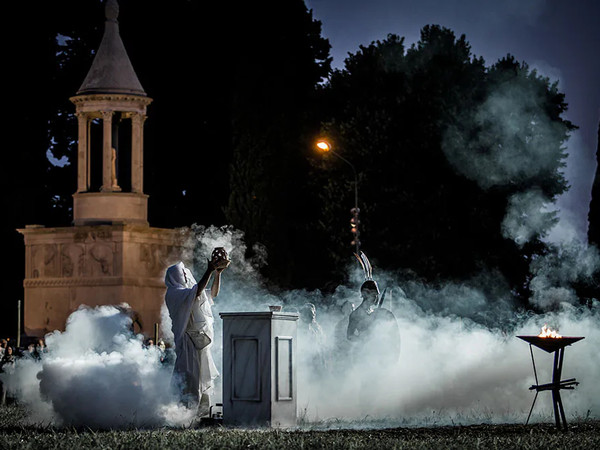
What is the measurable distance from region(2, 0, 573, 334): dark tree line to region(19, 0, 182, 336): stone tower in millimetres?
3233

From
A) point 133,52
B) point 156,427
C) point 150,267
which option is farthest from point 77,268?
point 156,427

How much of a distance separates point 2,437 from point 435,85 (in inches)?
1319

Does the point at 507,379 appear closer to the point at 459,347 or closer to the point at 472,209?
the point at 459,347

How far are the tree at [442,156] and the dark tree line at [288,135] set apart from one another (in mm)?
60

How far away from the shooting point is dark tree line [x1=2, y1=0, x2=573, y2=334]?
44312 mm

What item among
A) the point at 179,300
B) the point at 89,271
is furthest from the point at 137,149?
the point at 179,300

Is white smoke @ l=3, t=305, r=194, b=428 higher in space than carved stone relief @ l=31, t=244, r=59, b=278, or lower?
lower

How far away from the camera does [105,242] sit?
3909cm

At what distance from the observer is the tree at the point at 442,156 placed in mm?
45094

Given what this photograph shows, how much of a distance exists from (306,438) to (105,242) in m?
24.0

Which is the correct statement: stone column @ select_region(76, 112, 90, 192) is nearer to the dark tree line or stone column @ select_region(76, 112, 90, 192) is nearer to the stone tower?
the stone tower

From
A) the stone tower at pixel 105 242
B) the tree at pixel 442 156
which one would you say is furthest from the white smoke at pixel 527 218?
the stone tower at pixel 105 242

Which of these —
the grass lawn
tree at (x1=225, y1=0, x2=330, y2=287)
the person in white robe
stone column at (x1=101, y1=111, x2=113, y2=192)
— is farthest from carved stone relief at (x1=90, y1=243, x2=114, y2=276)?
the grass lawn

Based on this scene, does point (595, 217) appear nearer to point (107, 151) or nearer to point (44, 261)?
point (107, 151)
